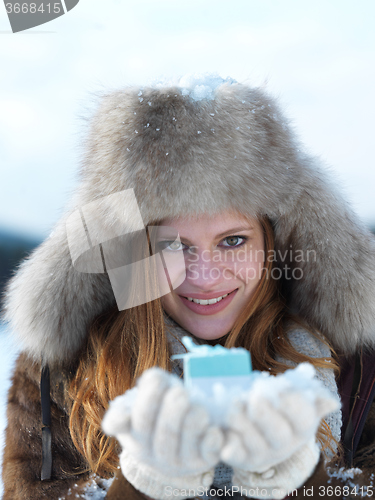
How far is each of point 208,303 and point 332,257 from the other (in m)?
0.47

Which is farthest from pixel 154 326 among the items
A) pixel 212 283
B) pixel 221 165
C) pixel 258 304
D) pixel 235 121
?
pixel 235 121

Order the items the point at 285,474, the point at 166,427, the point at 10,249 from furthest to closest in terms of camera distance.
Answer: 1. the point at 10,249
2. the point at 285,474
3. the point at 166,427

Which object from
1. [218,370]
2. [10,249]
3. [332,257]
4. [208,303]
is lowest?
[10,249]

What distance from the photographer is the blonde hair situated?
127cm

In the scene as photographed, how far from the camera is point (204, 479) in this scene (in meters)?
0.73

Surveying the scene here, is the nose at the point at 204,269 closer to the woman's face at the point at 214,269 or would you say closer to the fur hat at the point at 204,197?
the woman's face at the point at 214,269

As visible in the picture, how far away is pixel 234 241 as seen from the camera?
1347 mm

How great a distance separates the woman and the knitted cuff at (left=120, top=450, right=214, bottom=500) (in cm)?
34

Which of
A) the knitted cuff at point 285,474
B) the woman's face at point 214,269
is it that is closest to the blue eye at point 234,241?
the woman's face at point 214,269

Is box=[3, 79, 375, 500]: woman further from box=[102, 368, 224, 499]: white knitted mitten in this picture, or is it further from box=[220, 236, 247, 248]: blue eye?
box=[102, 368, 224, 499]: white knitted mitten

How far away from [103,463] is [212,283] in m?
0.69

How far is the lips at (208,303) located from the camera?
1373mm

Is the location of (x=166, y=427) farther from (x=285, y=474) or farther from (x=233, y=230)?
(x=233, y=230)

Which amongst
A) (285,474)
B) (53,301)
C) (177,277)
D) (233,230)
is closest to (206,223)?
(233,230)
